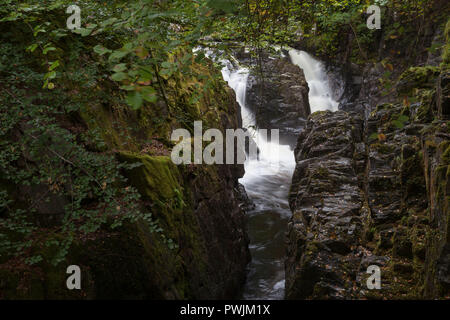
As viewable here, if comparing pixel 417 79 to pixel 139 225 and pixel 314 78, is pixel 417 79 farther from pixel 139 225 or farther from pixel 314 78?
pixel 314 78

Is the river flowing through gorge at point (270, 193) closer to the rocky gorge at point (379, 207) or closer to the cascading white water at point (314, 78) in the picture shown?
the cascading white water at point (314, 78)

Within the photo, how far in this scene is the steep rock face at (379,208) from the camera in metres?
4.29

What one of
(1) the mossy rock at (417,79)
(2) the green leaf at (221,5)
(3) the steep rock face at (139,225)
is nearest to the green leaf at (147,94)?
(2) the green leaf at (221,5)

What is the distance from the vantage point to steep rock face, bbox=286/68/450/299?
4293 mm

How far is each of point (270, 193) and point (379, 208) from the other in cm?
790

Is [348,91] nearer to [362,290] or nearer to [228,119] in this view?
[228,119]

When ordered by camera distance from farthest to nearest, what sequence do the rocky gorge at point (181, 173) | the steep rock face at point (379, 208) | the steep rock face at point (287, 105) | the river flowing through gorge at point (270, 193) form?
the steep rock face at point (287, 105), the river flowing through gorge at point (270, 193), the steep rock face at point (379, 208), the rocky gorge at point (181, 173)

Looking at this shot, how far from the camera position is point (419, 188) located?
5504mm

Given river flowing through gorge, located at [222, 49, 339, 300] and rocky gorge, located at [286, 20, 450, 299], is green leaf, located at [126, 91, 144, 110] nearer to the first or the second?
river flowing through gorge, located at [222, 49, 339, 300]

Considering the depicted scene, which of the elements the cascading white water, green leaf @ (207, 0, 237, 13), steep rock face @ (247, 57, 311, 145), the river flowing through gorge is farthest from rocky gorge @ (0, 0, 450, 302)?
the cascading white water

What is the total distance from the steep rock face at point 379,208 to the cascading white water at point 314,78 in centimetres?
1352

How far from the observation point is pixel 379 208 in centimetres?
600

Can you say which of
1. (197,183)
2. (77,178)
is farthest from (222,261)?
(77,178)

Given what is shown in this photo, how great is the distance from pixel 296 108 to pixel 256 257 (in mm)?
12195
